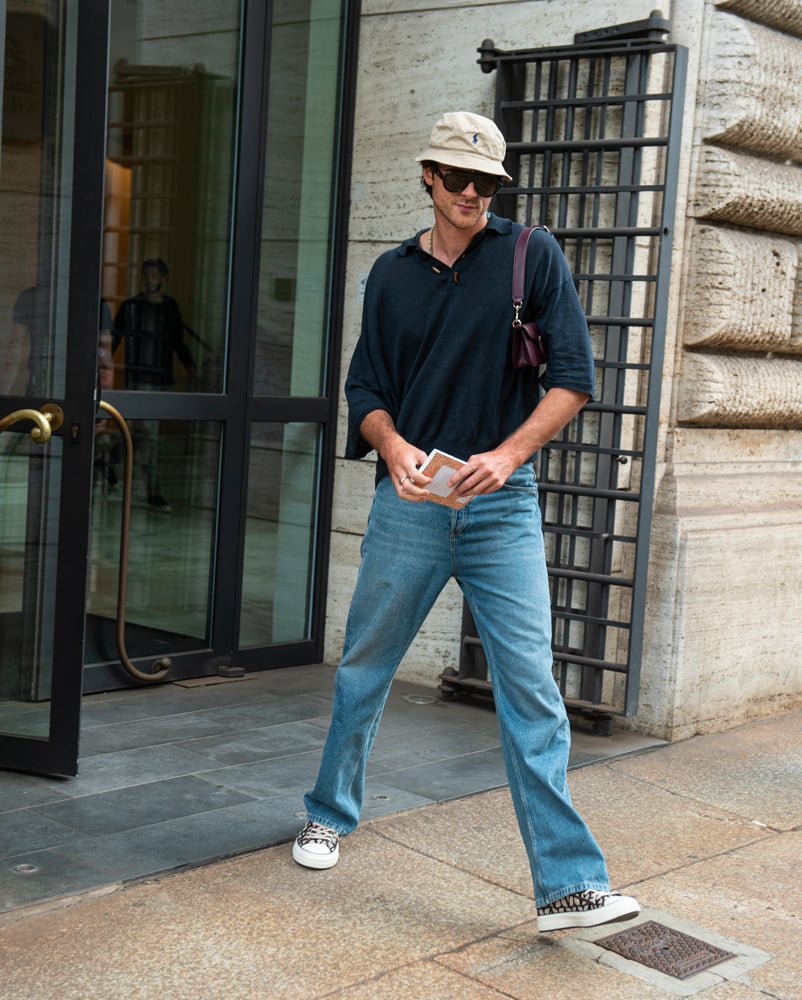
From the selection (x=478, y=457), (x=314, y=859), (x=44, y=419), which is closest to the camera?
(x=478, y=457)

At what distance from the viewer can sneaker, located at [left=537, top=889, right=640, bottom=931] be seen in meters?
3.21

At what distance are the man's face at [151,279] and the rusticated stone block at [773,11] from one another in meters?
2.34

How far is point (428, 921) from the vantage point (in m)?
3.37

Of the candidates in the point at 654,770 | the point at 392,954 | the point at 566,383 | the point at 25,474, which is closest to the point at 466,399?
the point at 566,383

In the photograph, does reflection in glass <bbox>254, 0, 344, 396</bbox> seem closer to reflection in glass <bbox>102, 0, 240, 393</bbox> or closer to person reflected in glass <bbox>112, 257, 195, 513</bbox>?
reflection in glass <bbox>102, 0, 240, 393</bbox>

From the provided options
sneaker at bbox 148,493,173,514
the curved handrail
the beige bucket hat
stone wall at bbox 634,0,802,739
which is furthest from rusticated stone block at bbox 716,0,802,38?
sneaker at bbox 148,493,173,514

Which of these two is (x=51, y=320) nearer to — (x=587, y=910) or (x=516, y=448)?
(x=516, y=448)

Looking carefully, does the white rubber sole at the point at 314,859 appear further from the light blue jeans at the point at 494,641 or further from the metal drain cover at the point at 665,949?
the metal drain cover at the point at 665,949

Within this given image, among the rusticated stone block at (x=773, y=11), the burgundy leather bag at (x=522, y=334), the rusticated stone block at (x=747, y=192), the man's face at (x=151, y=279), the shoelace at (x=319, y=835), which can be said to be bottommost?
the shoelace at (x=319, y=835)

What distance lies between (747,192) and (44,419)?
2.68m

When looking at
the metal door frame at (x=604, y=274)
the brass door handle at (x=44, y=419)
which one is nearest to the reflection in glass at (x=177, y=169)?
the metal door frame at (x=604, y=274)

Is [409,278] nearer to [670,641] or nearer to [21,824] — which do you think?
[21,824]

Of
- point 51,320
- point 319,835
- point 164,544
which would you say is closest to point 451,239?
point 51,320

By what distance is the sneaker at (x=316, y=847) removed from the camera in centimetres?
362
